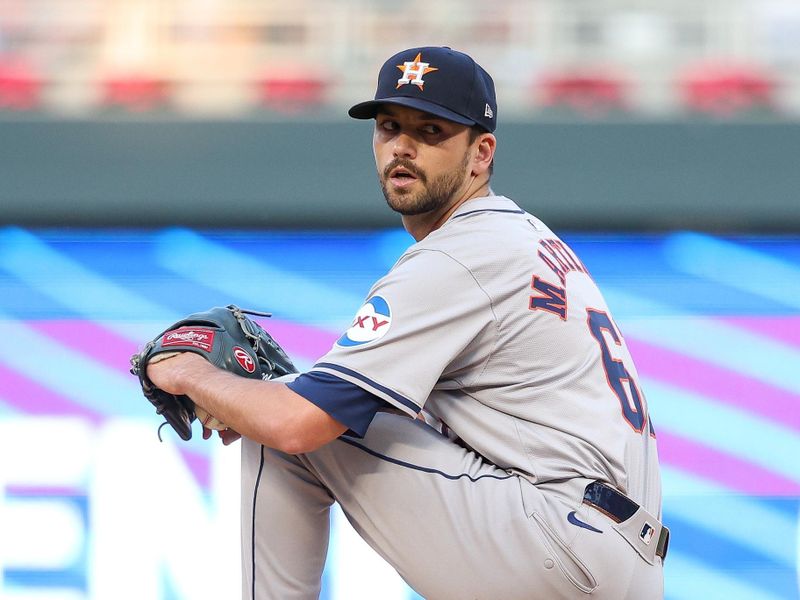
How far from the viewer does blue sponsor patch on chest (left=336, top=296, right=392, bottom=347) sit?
6.16 ft

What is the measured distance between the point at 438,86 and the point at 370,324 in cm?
45

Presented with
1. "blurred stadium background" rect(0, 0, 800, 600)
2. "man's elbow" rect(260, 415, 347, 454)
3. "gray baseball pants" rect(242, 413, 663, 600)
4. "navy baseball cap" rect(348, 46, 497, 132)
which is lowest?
"gray baseball pants" rect(242, 413, 663, 600)

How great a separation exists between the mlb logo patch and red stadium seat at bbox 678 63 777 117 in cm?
317

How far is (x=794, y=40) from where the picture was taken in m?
5.16

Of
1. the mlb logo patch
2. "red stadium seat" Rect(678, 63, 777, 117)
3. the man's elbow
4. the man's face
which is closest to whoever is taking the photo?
the man's elbow

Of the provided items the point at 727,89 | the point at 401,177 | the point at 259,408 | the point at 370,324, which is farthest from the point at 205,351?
the point at 727,89

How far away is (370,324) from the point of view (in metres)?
1.89

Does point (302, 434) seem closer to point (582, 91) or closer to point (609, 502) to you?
point (609, 502)

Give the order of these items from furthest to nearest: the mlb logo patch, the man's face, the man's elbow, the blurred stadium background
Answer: the blurred stadium background → the man's face → the mlb logo patch → the man's elbow

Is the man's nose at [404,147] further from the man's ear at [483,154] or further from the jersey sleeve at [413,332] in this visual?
the jersey sleeve at [413,332]

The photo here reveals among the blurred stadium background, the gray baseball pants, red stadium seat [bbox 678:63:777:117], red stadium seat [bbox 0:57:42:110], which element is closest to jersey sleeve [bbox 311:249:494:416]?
the gray baseball pants

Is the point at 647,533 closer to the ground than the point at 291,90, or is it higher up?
closer to the ground

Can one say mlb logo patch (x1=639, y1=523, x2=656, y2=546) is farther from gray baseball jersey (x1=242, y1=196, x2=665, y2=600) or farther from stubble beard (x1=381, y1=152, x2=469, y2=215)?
stubble beard (x1=381, y1=152, x2=469, y2=215)

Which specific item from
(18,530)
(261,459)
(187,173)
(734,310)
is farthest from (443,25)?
(261,459)
